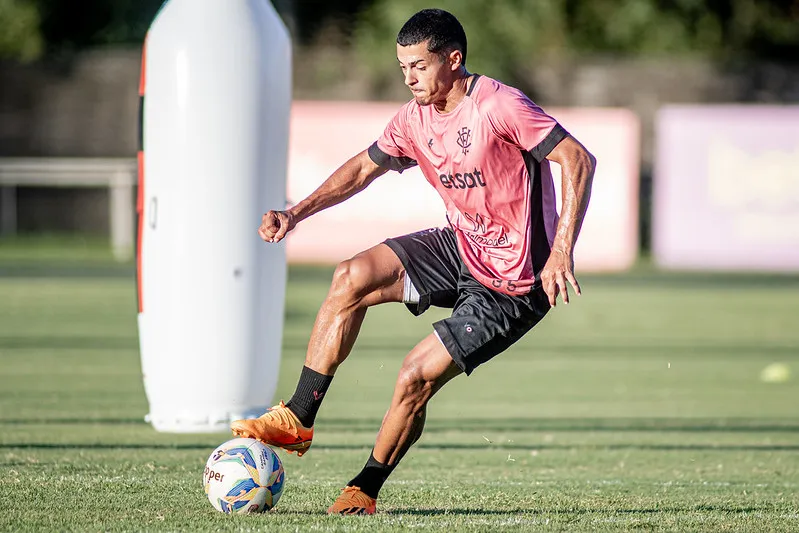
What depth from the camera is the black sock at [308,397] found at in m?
6.52

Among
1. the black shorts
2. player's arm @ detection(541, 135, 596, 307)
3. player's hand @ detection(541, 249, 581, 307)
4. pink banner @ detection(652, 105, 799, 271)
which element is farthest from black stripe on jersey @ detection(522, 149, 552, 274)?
pink banner @ detection(652, 105, 799, 271)

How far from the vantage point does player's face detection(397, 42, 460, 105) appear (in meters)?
6.39

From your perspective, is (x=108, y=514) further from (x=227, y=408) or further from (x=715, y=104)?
(x=715, y=104)

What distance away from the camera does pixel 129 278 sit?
2342cm

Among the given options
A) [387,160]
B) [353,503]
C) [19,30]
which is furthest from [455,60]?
[19,30]

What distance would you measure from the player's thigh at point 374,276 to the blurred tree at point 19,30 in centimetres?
3134

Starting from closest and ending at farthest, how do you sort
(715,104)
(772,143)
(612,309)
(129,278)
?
1. (612,309)
2. (129,278)
3. (772,143)
4. (715,104)

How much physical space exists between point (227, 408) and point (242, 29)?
249 centimetres

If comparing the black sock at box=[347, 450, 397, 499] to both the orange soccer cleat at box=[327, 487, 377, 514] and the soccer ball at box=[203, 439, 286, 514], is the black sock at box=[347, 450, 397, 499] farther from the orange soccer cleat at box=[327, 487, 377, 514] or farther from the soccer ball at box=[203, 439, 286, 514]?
the soccer ball at box=[203, 439, 286, 514]

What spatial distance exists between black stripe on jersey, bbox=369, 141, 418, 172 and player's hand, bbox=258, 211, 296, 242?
563 mm

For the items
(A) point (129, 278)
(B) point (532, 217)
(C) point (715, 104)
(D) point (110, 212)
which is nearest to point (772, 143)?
(C) point (715, 104)

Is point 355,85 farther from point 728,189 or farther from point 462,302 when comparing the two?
point 462,302

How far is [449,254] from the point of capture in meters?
6.73

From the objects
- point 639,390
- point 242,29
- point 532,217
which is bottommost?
point 639,390
